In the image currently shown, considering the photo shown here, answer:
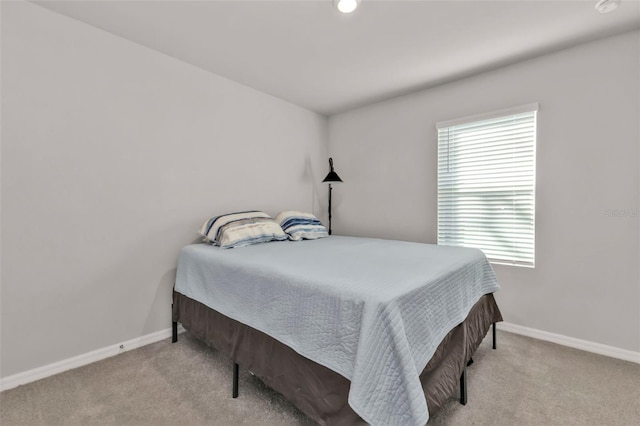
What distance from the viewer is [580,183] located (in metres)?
2.15

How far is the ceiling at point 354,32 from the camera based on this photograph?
177 cm

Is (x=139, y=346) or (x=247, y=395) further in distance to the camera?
(x=139, y=346)

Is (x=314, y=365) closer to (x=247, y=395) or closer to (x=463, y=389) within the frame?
(x=247, y=395)

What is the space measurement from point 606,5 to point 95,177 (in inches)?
135

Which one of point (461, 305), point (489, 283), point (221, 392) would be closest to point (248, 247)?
point (221, 392)

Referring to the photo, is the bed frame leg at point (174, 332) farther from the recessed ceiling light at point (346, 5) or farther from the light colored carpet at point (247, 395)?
the recessed ceiling light at point (346, 5)

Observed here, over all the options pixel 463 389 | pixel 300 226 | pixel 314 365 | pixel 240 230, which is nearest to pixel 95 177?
pixel 240 230

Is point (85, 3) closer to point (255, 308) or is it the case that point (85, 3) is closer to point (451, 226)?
point (255, 308)

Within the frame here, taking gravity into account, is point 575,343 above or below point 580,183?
below

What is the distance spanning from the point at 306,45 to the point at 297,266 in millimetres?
1676

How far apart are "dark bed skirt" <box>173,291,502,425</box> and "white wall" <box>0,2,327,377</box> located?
2.29 ft

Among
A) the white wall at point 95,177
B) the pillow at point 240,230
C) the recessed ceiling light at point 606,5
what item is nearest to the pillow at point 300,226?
the pillow at point 240,230

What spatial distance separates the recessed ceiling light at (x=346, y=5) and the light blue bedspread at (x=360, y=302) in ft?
5.02

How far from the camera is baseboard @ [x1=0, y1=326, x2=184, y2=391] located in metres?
1.70
